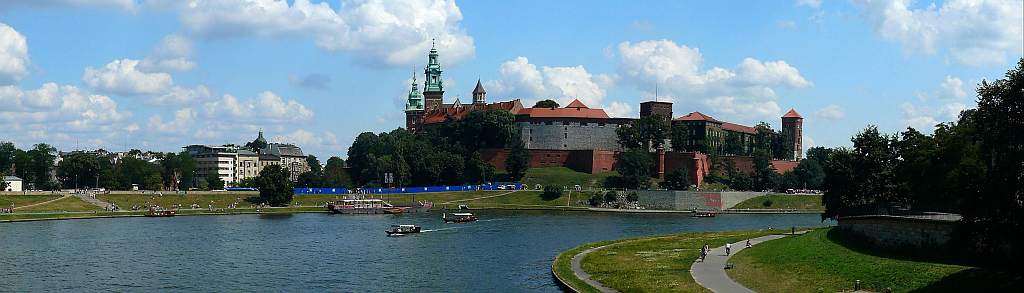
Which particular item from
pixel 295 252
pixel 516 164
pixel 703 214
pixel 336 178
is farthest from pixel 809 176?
pixel 295 252

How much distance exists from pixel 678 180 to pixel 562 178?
18108 millimetres

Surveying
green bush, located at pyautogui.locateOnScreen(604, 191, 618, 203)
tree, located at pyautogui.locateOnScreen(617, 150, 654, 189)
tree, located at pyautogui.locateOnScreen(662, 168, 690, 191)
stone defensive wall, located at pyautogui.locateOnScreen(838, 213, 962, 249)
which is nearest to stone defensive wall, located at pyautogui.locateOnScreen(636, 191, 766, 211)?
green bush, located at pyautogui.locateOnScreen(604, 191, 618, 203)

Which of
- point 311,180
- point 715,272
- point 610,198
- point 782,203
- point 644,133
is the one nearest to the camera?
point 715,272

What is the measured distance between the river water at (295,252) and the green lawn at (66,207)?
11.3m

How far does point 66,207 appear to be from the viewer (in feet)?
377

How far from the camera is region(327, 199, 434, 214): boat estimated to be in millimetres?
125438

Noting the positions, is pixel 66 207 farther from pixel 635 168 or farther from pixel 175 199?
pixel 635 168

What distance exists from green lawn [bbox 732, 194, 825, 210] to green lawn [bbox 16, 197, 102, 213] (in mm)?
84190

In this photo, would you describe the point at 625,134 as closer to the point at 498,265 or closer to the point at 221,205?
the point at 221,205

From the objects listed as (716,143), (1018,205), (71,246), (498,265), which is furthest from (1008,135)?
(716,143)

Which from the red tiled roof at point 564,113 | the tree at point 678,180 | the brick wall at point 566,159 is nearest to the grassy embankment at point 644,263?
the tree at point 678,180

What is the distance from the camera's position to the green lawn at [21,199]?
113 meters

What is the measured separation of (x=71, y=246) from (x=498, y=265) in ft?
108

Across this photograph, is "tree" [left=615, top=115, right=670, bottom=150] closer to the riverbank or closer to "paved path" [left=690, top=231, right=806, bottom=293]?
the riverbank
